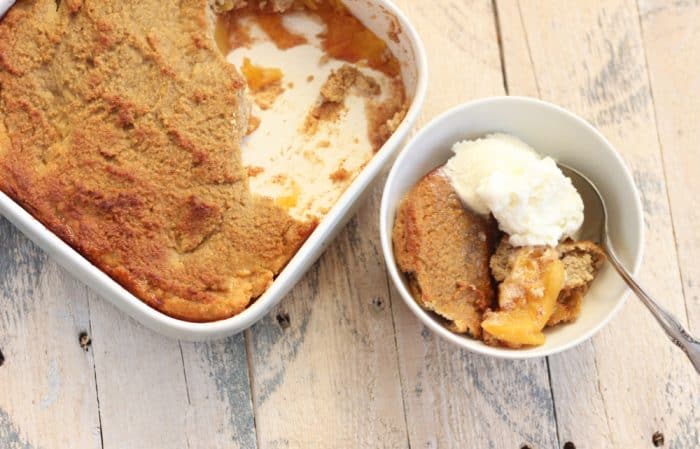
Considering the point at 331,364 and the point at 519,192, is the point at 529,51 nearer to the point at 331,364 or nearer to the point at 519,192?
the point at 519,192

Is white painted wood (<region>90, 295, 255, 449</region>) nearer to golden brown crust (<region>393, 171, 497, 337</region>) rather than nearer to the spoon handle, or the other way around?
golden brown crust (<region>393, 171, 497, 337</region>)

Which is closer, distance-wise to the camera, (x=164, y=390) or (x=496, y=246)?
(x=496, y=246)

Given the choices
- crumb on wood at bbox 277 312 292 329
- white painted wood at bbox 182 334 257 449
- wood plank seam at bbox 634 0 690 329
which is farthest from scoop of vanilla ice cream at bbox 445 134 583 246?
white painted wood at bbox 182 334 257 449

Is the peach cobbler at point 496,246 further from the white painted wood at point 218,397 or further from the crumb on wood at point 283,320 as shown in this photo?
the white painted wood at point 218,397

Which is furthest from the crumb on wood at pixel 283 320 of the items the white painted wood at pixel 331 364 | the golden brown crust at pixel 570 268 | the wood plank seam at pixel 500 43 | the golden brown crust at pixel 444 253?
the wood plank seam at pixel 500 43

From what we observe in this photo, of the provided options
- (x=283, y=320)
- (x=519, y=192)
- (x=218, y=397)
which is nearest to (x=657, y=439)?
(x=519, y=192)

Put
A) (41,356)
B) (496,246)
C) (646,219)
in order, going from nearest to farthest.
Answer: (496,246) → (41,356) → (646,219)
